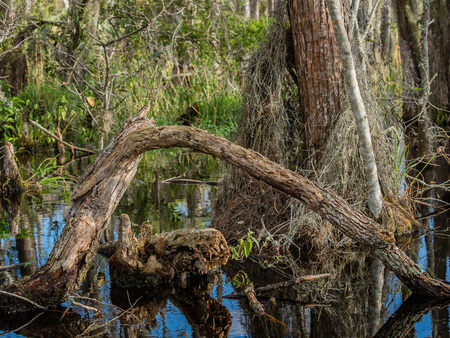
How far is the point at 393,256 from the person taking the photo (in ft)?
10.8

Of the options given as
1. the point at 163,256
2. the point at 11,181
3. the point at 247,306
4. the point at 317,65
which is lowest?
the point at 247,306

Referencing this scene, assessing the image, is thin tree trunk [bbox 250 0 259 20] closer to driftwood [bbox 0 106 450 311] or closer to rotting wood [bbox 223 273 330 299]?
driftwood [bbox 0 106 450 311]

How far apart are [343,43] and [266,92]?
1.26 metres

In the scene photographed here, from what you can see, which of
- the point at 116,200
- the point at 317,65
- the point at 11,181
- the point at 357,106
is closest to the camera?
the point at 116,200

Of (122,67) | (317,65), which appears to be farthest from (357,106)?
(122,67)

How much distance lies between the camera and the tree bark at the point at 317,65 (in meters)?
4.59

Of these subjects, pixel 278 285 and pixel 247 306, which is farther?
pixel 278 285

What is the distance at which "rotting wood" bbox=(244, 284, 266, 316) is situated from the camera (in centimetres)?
305

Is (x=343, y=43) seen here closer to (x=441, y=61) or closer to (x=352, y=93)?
(x=352, y=93)

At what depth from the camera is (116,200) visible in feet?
11.8

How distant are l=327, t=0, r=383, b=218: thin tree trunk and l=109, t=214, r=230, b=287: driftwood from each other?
151 centimetres

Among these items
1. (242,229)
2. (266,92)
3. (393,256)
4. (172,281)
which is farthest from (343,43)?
(172,281)

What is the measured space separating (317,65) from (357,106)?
0.83m

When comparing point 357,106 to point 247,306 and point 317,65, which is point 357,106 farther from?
point 247,306
